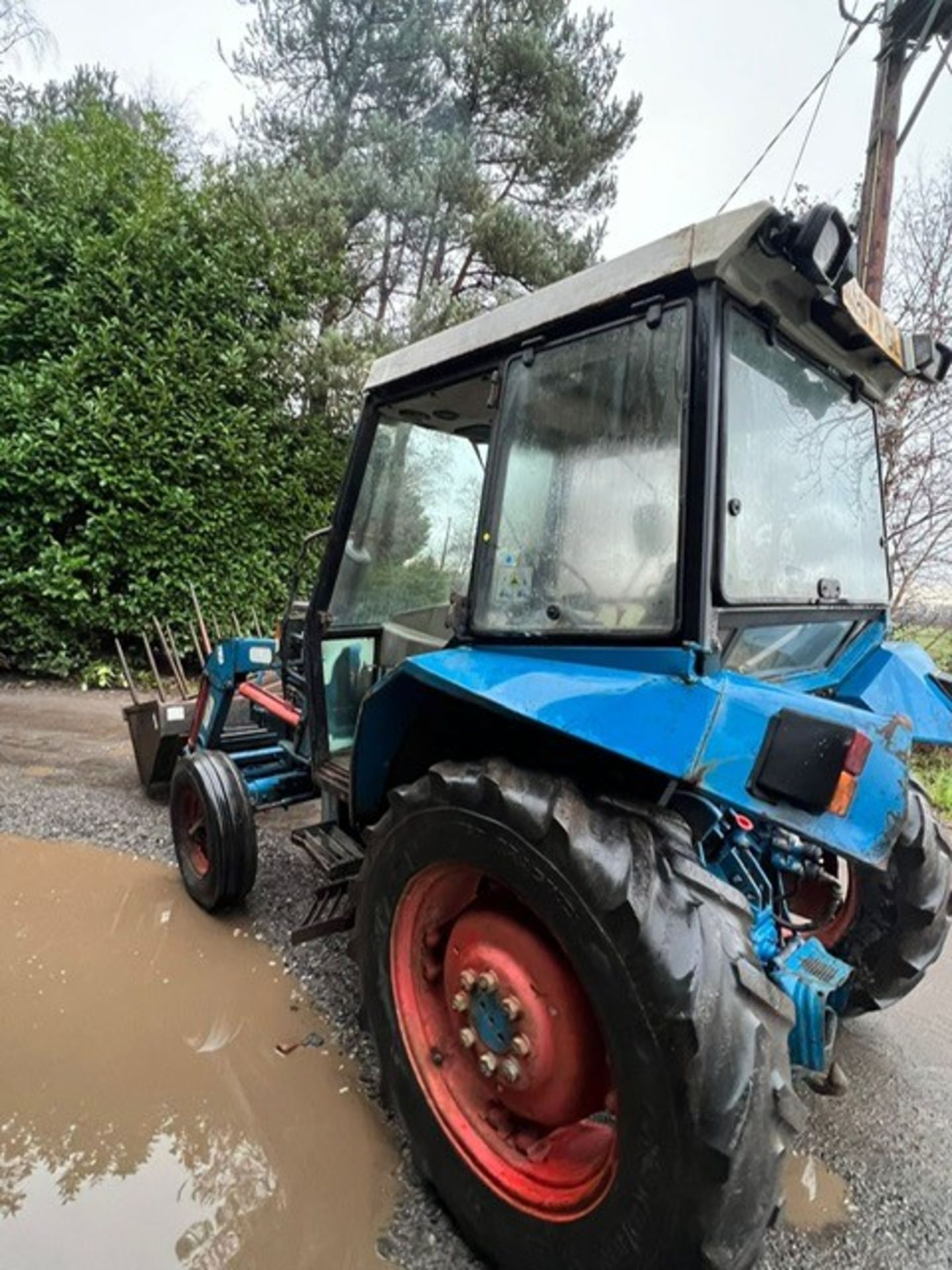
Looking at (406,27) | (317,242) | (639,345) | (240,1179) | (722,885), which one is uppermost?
(406,27)

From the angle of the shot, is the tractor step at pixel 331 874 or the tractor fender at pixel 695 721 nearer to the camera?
the tractor fender at pixel 695 721

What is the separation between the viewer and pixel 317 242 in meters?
7.51

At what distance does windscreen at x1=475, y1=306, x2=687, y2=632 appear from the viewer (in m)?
1.51

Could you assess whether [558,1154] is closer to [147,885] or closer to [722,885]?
[722,885]


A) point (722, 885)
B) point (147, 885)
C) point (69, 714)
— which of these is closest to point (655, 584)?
point (722, 885)

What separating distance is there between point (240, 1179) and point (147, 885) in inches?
65.0

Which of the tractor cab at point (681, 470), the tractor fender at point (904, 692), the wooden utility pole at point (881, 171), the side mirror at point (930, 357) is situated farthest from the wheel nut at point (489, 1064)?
the wooden utility pole at point (881, 171)

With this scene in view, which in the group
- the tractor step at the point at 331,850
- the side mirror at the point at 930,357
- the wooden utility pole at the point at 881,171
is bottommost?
the tractor step at the point at 331,850

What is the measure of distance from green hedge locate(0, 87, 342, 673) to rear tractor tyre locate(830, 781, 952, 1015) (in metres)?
6.31

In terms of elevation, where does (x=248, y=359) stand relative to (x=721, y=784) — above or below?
above

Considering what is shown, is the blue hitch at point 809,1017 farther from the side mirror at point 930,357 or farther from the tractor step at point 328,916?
the side mirror at point 930,357

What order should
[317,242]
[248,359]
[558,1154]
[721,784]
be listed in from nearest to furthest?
1. [721,784]
2. [558,1154]
3. [248,359]
4. [317,242]

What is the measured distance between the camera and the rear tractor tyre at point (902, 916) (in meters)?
1.98

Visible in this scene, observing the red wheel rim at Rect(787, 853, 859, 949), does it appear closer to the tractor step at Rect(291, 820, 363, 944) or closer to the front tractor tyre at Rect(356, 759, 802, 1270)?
the front tractor tyre at Rect(356, 759, 802, 1270)
